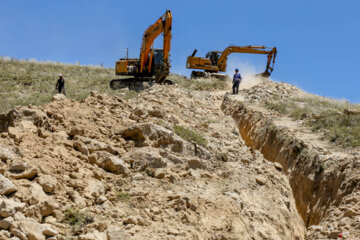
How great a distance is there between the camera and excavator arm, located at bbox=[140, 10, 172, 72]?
20.3 m

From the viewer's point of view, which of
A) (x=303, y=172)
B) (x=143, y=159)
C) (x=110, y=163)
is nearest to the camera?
(x=110, y=163)

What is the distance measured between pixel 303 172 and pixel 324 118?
14.8 feet

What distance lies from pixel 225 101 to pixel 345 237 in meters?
15.2

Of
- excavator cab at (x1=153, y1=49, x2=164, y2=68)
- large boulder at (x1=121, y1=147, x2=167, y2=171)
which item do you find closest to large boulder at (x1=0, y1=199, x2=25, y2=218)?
large boulder at (x1=121, y1=147, x2=167, y2=171)

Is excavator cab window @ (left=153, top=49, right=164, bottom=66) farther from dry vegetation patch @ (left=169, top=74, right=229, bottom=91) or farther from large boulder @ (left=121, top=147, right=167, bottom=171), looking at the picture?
large boulder @ (left=121, top=147, right=167, bottom=171)

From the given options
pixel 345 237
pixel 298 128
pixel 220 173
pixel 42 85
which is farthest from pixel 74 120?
pixel 42 85

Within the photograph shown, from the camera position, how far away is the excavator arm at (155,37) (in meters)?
20.3

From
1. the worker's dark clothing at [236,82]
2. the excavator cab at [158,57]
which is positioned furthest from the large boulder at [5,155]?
the worker's dark clothing at [236,82]

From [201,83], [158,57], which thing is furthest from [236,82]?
[158,57]

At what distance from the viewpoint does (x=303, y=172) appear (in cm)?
1259

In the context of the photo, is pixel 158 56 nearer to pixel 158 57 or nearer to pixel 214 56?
pixel 158 57

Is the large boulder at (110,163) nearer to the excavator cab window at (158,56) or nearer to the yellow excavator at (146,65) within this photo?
the yellow excavator at (146,65)

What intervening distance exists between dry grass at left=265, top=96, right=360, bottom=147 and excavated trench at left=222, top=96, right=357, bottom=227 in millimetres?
1187

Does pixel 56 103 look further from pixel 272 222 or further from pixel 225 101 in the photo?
pixel 225 101
